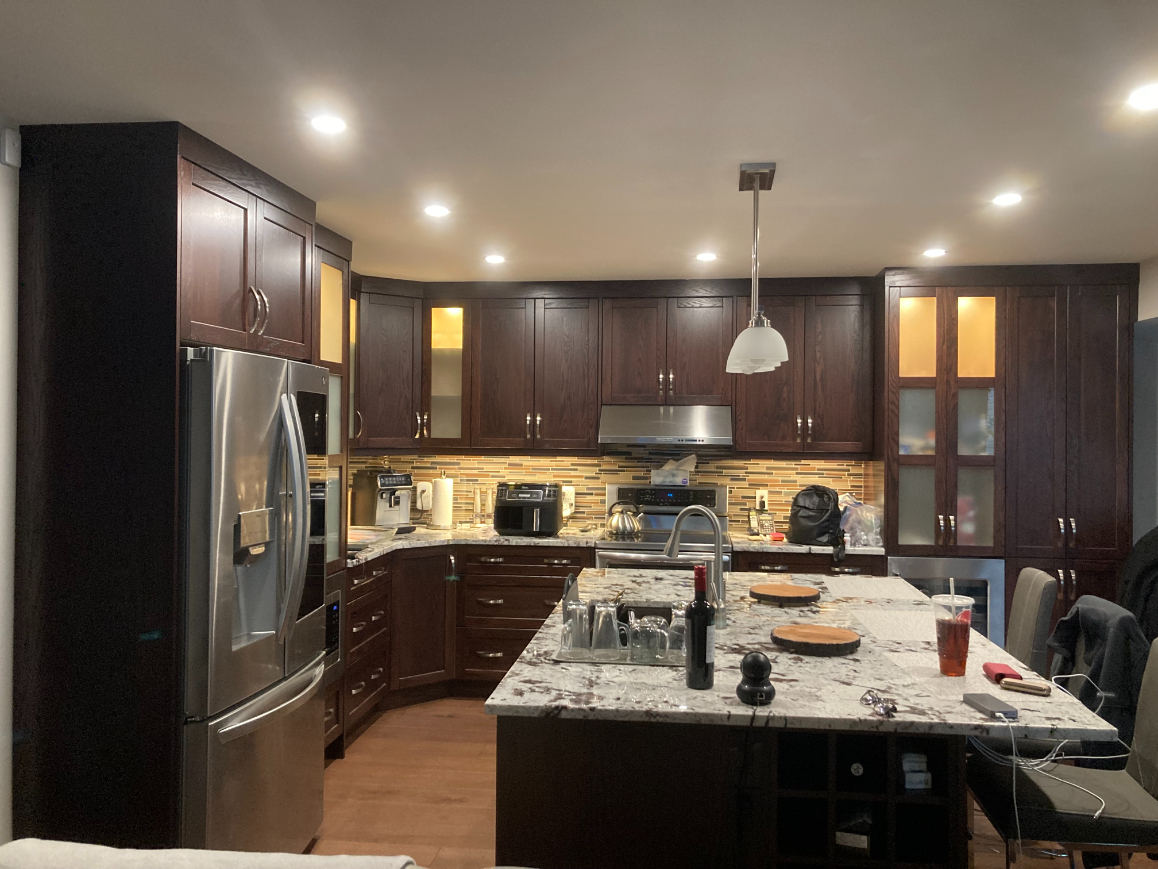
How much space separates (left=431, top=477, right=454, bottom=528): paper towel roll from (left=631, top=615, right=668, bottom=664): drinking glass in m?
2.94

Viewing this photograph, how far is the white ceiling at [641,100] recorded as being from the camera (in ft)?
5.76

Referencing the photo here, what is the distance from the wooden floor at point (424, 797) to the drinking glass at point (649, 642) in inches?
44.9

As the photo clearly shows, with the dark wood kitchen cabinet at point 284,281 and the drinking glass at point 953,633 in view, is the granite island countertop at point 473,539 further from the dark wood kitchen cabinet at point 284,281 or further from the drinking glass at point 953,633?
the drinking glass at point 953,633

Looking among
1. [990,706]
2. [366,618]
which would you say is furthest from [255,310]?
[990,706]

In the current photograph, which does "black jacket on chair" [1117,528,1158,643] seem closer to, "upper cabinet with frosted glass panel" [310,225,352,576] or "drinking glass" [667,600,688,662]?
"drinking glass" [667,600,688,662]

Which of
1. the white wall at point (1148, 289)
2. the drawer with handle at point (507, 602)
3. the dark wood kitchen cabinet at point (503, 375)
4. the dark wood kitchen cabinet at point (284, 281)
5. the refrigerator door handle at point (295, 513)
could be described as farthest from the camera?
the dark wood kitchen cabinet at point (503, 375)

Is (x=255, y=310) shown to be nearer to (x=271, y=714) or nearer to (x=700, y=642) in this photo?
(x=271, y=714)

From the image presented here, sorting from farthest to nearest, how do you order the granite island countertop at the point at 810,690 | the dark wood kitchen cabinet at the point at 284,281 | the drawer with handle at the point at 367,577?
the drawer with handle at the point at 367,577, the dark wood kitchen cabinet at the point at 284,281, the granite island countertop at the point at 810,690

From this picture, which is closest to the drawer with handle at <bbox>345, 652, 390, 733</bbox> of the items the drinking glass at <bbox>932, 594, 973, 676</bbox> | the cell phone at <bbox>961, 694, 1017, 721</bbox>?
the drinking glass at <bbox>932, 594, 973, 676</bbox>

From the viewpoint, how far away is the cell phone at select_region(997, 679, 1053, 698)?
188 cm

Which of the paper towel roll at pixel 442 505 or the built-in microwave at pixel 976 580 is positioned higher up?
the paper towel roll at pixel 442 505

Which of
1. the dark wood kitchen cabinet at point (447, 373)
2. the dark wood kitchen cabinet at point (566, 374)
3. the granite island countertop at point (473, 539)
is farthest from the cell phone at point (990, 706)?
the dark wood kitchen cabinet at point (447, 373)

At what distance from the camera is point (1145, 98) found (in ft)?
Result: 7.02

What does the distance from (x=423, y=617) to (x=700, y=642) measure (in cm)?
286
